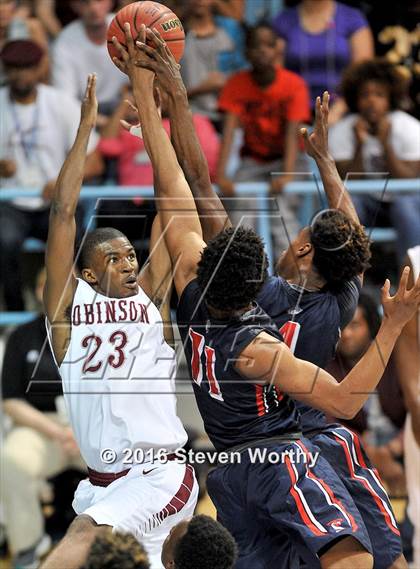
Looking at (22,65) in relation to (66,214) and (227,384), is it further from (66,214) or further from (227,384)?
(227,384)

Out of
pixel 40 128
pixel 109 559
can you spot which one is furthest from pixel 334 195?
pixel 40 128

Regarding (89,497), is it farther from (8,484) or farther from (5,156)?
(5,156)

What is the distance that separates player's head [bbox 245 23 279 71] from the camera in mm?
9076

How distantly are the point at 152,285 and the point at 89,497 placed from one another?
107 centimetres

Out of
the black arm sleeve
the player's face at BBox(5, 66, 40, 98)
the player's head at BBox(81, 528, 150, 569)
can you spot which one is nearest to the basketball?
the black arm sleeve

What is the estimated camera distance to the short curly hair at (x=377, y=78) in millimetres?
8898

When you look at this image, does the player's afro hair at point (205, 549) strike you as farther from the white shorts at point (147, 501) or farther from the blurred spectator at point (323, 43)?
the blurred spectator at point (323, 43)

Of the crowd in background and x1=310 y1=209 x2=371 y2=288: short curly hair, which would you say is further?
the crowd in background

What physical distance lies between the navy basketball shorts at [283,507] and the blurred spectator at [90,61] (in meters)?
4.55

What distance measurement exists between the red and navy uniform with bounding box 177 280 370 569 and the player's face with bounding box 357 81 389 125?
3.71 m

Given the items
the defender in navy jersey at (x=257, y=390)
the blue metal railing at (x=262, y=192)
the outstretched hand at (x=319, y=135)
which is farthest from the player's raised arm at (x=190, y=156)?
the blue metal railing at (x=262, y=192)

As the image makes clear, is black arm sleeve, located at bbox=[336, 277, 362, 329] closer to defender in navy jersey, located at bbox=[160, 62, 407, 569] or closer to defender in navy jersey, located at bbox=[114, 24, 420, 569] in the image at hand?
defender in navy jersey, located at bbox=[160, 62, 407, 569]

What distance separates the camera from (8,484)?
324 inches

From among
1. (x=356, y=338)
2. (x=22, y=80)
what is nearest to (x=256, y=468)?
(x=356, y=338)
